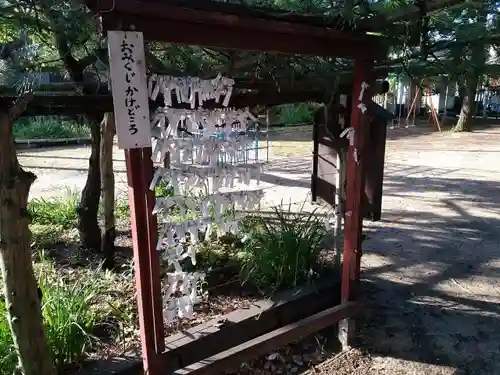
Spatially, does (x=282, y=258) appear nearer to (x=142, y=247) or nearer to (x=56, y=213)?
(x=142, y=247)

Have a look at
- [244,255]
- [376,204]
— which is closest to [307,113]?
[376,204]

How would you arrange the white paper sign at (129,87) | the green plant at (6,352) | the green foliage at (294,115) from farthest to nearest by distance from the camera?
the green foliage at (294,115), the green plant at (6,352), the white paper sign at (129,87)

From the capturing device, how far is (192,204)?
2.44 meters

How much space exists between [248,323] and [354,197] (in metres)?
1.14

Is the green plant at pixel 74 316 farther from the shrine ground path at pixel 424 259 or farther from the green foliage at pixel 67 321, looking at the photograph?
the shrine ground path at pixel 424 259

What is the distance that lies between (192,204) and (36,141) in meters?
11.4

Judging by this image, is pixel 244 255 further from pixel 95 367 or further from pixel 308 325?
pixel 95 367

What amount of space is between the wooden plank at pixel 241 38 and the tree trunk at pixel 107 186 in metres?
2.06

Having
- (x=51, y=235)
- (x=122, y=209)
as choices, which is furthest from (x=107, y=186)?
(x=122, y=209)

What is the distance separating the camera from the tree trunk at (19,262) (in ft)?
6.22

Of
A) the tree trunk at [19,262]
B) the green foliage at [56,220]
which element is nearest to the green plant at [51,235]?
the green foliage at [56,220]

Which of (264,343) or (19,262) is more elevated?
(19,262)

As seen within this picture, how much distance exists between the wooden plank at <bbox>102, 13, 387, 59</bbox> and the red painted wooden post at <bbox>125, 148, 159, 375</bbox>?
55 centimetres

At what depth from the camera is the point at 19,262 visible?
198cm
